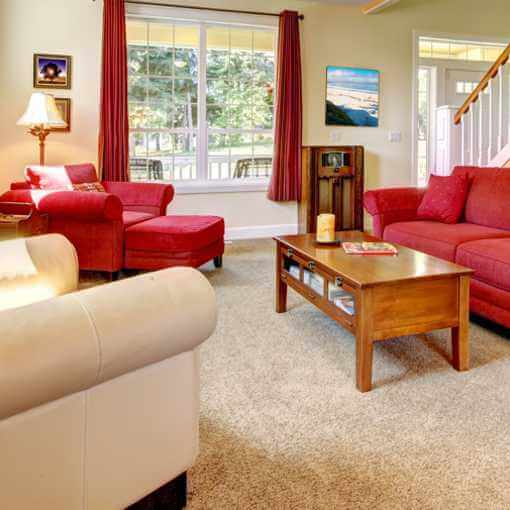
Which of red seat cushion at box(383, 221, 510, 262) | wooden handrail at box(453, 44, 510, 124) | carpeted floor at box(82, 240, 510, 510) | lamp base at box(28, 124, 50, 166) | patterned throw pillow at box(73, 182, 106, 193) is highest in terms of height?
wooden handrail at box(453, 44, 510, 124)

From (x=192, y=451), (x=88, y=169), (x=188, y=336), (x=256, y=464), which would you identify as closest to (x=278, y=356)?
(x=256, y=464)

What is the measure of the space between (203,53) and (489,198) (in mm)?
3373

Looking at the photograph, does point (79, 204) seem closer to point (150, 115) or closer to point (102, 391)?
point (150, 115)

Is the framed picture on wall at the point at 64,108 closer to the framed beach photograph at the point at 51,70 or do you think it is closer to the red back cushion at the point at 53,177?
the framed beach photograph at the point at 51,70

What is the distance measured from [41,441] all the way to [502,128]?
5497mm

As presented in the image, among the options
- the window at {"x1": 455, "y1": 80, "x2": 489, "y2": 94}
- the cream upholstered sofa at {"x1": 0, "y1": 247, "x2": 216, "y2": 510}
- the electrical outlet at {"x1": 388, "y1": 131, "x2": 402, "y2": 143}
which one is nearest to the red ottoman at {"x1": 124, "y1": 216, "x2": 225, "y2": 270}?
the cream upholstered sofa at {"x1": 0, "y1": 247, "x2": 216, "y2": 510}

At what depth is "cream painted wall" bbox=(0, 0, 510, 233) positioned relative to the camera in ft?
15.9

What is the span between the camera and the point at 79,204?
354 cm

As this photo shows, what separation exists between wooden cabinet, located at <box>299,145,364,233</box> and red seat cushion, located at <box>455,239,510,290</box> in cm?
280

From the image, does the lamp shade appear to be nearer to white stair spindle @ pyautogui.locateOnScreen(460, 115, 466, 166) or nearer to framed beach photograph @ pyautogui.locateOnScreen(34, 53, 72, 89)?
framed beach photograph @ pyautogui.locateOnScreen(34, 53, 72, 89)

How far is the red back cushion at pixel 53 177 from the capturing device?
13.4 ft

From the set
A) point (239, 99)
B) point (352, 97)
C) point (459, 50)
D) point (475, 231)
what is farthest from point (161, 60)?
point (459, 50)

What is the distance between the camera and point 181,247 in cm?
364

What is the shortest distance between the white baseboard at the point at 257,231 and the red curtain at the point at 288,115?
0.34m
